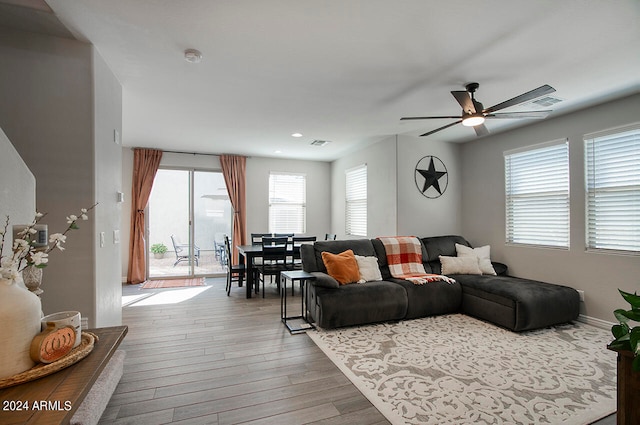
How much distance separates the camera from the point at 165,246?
640 centimetres

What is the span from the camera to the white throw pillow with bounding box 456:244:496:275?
4.54 meters

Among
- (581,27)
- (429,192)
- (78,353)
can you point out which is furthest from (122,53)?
(429,192)

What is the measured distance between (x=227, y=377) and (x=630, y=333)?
264 cm

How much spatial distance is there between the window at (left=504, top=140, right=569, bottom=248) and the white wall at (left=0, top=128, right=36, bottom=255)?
5.40 metres

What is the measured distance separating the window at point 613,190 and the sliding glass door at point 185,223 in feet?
20.7

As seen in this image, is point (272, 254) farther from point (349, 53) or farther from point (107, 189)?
point (349, 53)

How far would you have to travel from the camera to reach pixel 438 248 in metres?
4.86

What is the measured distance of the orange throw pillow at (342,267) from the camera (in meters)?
3.84

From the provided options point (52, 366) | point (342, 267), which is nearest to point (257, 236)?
point (342, 267)

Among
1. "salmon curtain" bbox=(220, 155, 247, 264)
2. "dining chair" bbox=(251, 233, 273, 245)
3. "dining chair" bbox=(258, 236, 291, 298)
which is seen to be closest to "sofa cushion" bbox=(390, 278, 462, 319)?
"dining chair" bbox=(258, 236, 291, 298)

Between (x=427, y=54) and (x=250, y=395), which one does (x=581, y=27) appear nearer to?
(x=427, y=54)

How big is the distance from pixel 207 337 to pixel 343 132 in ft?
11.7

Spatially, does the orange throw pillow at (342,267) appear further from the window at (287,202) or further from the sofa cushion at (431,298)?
the window at (287,202)

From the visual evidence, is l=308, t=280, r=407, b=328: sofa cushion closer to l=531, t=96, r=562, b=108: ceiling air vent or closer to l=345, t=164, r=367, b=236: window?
l=345, t=164, r=367, b=236: window
